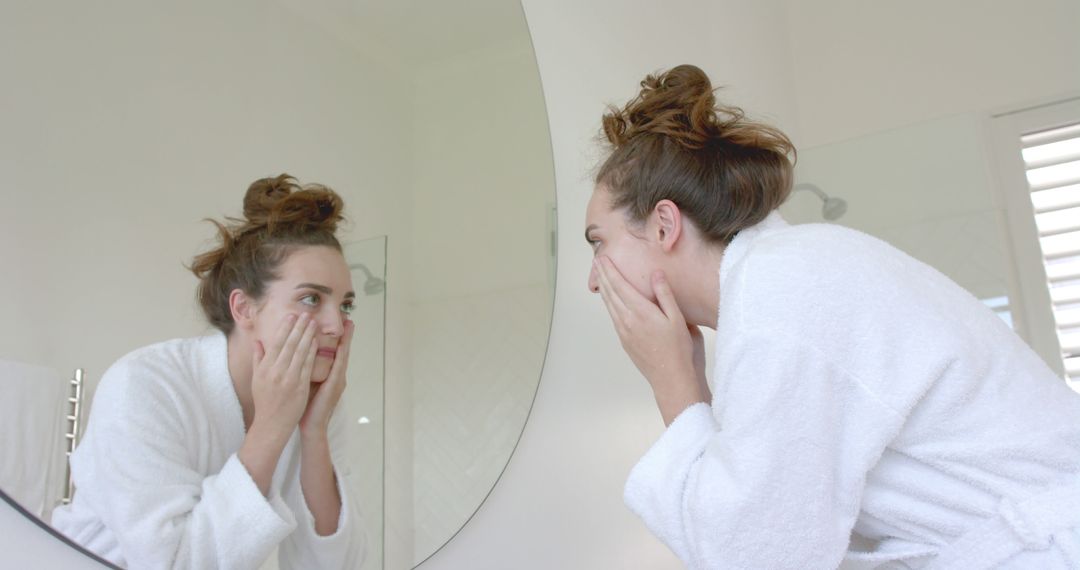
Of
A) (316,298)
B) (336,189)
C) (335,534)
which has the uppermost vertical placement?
(336,189)

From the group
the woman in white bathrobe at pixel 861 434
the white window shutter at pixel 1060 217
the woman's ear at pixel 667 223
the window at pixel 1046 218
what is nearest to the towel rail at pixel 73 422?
the woman in white bathrobe at pixel 861 434

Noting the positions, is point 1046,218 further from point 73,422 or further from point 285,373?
point 73,422

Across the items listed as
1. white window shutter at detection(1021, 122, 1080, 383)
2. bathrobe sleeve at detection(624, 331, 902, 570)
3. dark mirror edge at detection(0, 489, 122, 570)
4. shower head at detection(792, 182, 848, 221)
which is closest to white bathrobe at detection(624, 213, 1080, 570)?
bathrobe sleeve at detection(624, 331, 902, 570)

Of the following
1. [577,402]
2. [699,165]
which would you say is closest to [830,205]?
[577,402]

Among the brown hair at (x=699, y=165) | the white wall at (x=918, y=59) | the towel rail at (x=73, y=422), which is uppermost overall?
the white wall at (x=918, y=59)

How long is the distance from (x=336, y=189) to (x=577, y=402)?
24.4 inches

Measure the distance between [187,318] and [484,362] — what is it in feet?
1.60

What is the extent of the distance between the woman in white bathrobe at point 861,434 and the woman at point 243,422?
0.31 m

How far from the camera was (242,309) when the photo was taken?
79 centimetres

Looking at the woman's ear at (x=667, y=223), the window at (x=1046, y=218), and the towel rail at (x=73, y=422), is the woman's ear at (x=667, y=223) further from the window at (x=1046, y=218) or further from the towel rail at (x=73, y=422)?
the window at (x=1046, y=218)

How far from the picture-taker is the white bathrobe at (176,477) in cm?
69

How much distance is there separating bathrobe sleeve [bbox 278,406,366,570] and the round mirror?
2 cm

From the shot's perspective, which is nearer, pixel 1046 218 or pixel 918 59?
pixel 1046 218

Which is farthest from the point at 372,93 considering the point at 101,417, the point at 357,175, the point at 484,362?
the point at 101,417
